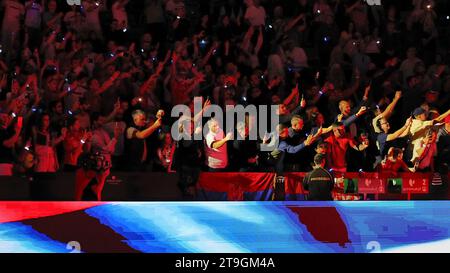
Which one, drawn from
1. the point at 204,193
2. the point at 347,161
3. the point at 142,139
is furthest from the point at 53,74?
the point at 347,161

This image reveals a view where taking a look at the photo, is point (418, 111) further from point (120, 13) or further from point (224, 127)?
point (120, 13)

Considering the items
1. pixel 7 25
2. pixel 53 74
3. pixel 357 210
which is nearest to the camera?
pixel 357 210

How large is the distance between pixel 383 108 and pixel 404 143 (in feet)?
3.30

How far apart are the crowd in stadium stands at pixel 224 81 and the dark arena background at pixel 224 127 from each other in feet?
0.09

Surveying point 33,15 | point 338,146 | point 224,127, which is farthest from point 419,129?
point 33,15

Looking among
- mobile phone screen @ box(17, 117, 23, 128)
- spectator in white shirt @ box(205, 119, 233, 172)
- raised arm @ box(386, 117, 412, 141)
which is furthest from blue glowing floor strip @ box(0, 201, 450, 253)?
raised arm @ box(386, 117, 412, 141)

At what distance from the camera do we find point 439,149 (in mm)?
11156

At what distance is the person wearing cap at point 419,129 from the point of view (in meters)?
11.1

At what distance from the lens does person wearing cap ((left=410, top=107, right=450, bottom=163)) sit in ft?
36.3

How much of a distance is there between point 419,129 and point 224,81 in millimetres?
2915

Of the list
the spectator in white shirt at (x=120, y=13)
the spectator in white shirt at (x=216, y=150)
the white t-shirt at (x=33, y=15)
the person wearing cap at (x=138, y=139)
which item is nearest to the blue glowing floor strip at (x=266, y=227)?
the person wearing cap at (x=138, y=139)

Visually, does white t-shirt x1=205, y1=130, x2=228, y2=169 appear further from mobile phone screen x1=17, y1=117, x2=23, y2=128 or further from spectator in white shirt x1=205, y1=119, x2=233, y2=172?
mobile phone screen x1=17, y1=117, x2=23, y2=128

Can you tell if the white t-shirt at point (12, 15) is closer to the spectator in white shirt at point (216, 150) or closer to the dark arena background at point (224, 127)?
the dark arena background at point (224, 127)

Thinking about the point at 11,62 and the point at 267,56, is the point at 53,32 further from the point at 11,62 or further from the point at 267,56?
the point at 267,56
